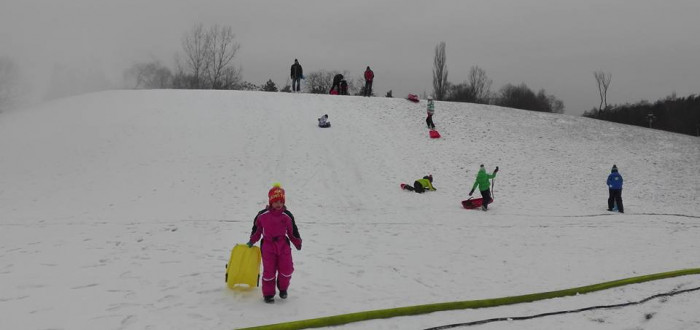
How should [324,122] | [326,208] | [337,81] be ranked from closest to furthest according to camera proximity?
1. [326,208]
2. [324,122]
3. [337,81]

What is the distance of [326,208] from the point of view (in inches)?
564

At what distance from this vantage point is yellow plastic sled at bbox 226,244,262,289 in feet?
20.1

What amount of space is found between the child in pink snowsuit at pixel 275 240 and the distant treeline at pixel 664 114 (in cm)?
6554

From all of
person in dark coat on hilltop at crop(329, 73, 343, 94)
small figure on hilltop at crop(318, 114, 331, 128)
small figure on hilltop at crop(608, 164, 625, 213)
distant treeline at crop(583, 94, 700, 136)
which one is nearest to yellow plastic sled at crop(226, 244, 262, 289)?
small figure on hilltop at crop(608, 164, 625, 213)

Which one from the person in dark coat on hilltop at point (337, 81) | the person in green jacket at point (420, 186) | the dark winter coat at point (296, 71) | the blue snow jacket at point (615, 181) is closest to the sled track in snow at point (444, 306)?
the blue snow jacket at point (615, 181)

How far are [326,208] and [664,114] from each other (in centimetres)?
7851

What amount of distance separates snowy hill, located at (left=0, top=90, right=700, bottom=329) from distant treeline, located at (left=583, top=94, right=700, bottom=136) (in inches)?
1738

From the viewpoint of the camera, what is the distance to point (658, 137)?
90.0ft

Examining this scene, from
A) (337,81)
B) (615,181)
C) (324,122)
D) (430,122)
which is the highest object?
(337,81)

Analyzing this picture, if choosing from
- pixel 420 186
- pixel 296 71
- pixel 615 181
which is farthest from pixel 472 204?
pixel 296 71

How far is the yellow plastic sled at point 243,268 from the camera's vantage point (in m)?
6.14

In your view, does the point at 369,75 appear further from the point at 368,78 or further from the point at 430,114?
the point at 430,114

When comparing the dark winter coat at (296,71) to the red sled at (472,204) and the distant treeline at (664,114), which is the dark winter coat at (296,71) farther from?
the distant treeline at (664,114)

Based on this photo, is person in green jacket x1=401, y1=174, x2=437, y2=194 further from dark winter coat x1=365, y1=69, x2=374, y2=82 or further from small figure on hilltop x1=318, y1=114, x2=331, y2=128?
dark winter coat x1=365, y1=69, x2=374, y2=82
